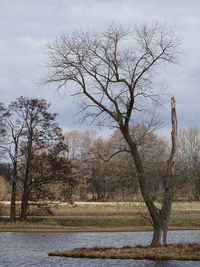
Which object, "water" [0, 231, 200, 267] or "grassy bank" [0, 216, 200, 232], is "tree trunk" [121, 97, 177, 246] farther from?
"grassy bank" [0, 216, 200, 232]

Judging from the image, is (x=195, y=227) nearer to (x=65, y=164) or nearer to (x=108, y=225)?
(x=108, y=225)

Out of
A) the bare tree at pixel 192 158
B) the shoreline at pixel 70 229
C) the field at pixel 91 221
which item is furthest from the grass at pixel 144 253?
the bare tree at pixel 192 158

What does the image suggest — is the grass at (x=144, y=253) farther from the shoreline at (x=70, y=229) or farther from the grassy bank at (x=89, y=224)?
the grassy bank at (x=89, y=224)

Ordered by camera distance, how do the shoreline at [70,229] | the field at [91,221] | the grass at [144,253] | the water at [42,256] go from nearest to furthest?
1. the water at [42,256]
2. the grass at [144,253]
3. the shoreline at [70,229]
4. the field at [91,221]

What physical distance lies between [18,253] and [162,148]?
76224 mm

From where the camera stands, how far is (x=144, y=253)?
91.9 feet

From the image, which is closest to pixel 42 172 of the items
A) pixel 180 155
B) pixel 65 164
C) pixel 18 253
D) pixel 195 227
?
pixel 65 164

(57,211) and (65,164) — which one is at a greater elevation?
(65,164)

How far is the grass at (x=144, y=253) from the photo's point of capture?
2716cm

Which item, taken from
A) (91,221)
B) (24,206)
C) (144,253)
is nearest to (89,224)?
(91,221)

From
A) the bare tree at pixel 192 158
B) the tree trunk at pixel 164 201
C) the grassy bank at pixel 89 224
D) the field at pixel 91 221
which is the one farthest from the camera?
the bare tree at pixel 192 158

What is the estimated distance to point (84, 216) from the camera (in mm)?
62906

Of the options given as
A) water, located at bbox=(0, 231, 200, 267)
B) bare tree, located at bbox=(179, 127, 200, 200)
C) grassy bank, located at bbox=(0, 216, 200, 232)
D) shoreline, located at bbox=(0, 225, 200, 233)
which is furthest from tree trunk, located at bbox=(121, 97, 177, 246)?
bare tree, located at bbox=(179, 127, 200, 200)

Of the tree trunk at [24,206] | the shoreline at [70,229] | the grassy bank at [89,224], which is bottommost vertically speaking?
the shoreline at [70,229]
